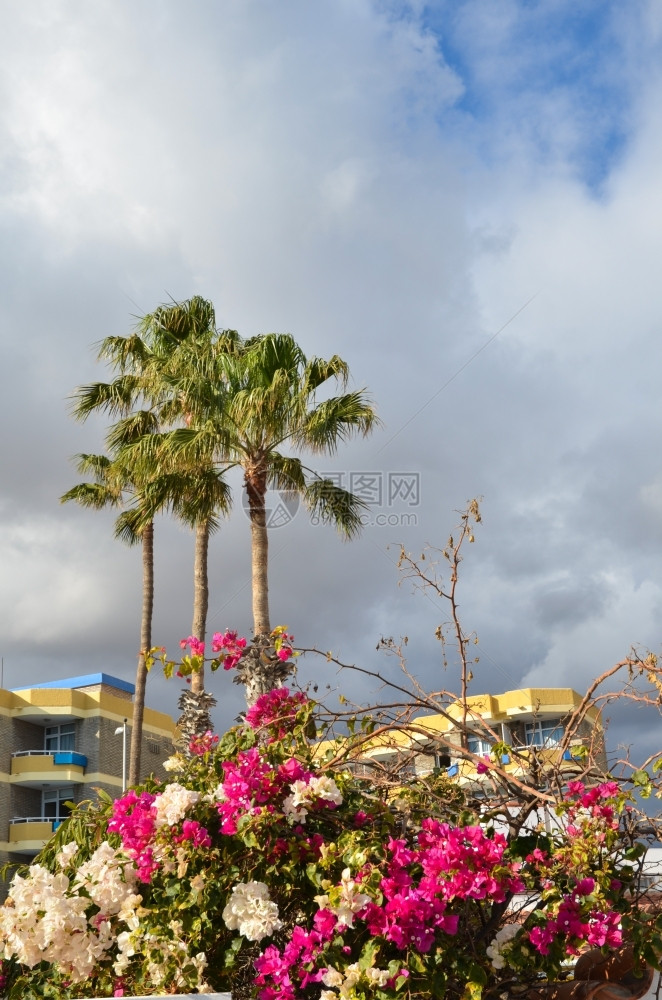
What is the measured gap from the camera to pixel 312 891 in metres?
4.11

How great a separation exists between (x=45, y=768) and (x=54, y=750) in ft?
6.13

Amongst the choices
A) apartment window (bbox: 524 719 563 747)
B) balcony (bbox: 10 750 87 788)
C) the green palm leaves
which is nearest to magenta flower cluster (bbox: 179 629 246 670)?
apartment window (bbox: 524 719 563 747)

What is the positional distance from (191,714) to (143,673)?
6.86 meters

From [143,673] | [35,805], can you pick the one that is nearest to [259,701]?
[143,673]

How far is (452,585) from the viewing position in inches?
196

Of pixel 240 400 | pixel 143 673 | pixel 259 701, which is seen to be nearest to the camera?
pixel 259 701

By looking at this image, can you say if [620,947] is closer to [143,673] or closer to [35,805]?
[143,673]

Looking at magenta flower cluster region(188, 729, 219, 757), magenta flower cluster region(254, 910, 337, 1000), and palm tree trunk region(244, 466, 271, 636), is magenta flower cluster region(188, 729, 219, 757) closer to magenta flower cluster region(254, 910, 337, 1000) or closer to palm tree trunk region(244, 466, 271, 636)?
magenta flower cluster region(254, 910, 337, 1000)

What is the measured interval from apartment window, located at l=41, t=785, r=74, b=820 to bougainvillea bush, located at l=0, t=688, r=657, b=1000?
39028 millimetres

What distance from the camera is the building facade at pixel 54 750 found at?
130 feet

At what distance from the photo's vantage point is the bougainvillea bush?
3.70 m

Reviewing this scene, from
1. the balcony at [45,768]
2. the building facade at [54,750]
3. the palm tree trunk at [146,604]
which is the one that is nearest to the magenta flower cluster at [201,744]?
the palm tree trunk at [146,604]

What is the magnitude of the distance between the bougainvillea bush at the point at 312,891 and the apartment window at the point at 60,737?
39.5 metres

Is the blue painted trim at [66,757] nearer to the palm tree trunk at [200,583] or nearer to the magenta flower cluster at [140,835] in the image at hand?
the palm tree trunk at [200,583]
